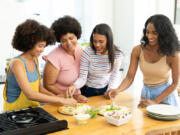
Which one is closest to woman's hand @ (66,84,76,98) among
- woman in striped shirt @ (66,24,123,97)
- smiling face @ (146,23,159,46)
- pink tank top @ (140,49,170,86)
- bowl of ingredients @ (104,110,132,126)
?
woman in striped shirt @ (66,24,123,97)

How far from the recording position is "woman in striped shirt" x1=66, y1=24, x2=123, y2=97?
1.95m

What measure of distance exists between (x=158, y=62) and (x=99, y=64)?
0.47 m

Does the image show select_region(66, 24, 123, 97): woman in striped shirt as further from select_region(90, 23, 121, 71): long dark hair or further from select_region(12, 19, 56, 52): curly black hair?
select_region(12, 19, 56, 52): curly black hair

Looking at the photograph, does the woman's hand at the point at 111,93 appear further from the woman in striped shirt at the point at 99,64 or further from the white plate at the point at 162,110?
the white plate at the point at 162,110

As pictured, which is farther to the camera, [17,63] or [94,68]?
[94,68]

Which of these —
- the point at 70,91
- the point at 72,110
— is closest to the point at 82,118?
the point at 72,110

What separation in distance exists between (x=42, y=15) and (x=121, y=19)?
1.23 metres

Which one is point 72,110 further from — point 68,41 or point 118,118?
point 68,41

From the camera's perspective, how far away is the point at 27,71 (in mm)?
1793

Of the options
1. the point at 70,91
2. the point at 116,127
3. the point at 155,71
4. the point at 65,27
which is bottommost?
the point at 116,127

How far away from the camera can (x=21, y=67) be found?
66.2 inches

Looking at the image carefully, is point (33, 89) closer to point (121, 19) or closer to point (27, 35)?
point (27, 35)

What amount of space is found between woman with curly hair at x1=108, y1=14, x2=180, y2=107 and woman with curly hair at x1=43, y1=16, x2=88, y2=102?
37 centimetres

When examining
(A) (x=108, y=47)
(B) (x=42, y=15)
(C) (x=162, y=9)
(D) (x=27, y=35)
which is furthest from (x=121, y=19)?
(D) (x=27, y=35)
